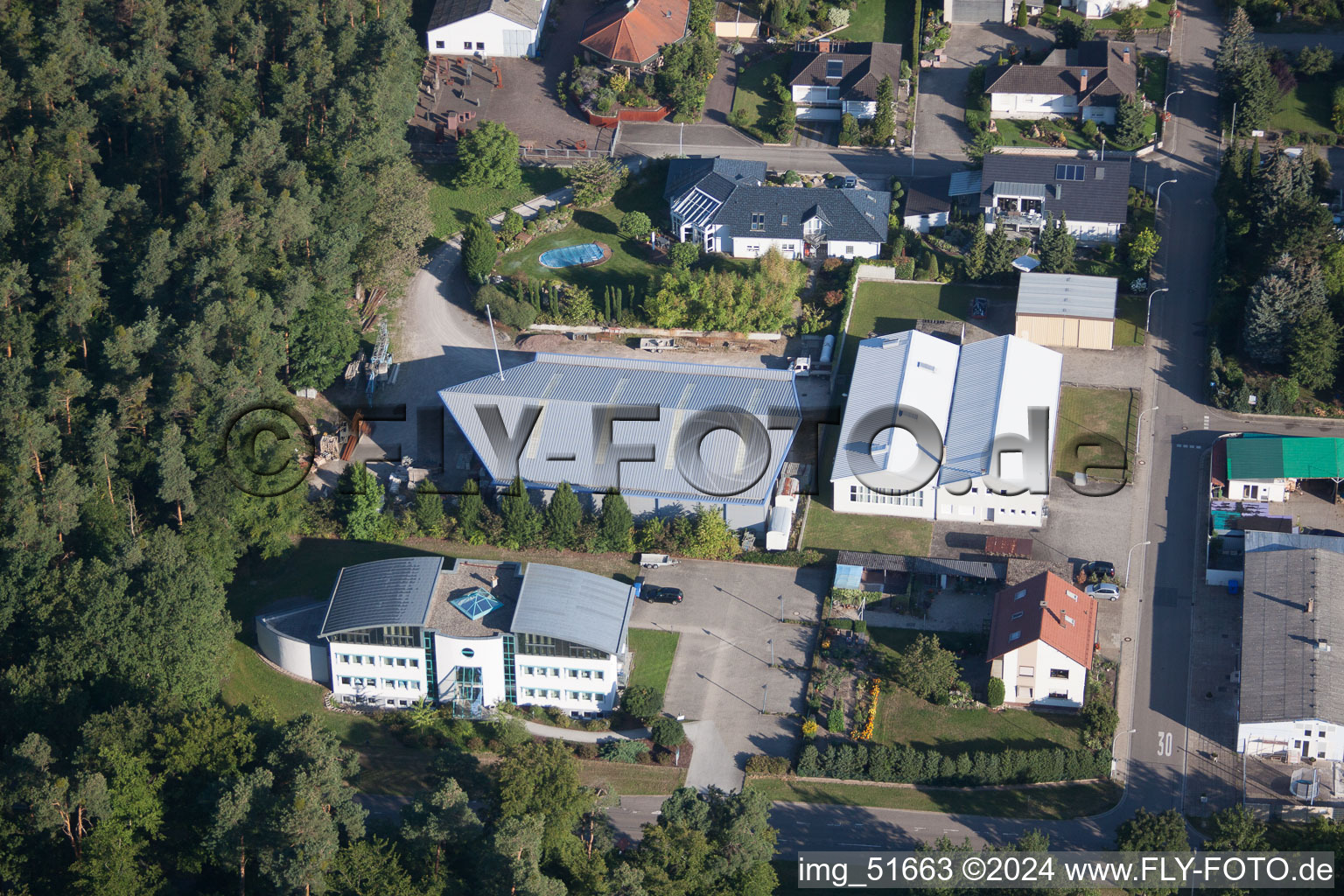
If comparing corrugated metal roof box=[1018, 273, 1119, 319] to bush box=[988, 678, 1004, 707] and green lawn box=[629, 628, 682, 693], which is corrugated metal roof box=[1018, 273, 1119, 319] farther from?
green lawn box=[629, 628, 682, 693]

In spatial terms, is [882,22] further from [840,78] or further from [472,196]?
[472,196]

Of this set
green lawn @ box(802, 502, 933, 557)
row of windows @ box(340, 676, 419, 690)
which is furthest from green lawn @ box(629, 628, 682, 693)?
row of windows @ box(340, 676, 419, 690)

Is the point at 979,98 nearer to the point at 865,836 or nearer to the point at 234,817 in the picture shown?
the point at 865,836

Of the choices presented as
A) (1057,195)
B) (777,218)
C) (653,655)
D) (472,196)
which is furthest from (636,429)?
(1057,195)

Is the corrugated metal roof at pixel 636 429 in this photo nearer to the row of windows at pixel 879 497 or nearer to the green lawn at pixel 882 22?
the row of windows at pixel 879 497

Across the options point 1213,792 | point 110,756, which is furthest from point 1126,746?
point 110,756

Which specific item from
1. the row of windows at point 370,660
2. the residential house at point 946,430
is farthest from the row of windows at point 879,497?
the row of windows at point 370,660

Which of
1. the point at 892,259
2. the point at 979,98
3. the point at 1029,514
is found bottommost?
the point at 1029,514
